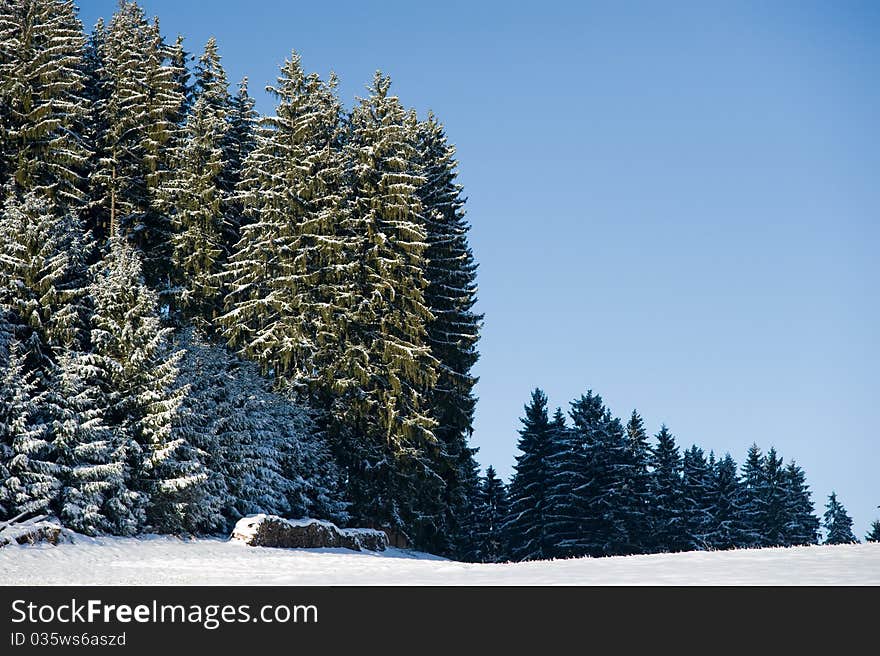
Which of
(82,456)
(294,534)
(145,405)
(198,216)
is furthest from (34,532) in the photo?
(198,216)

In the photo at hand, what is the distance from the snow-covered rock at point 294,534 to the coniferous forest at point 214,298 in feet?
5.62

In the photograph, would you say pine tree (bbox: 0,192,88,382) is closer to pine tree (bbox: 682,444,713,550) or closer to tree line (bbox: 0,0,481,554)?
tree line (bbox: 0,0,481,554)

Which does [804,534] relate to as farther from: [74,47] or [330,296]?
[74,47]

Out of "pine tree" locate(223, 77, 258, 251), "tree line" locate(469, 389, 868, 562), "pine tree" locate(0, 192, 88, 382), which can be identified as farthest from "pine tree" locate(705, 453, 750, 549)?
"pine tree" locate(0, 192, 88, 382)

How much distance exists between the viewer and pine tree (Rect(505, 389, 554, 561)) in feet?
198

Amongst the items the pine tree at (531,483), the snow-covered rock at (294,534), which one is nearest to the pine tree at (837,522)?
the pine tree at (531,483)

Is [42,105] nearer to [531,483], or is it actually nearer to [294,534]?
[294,534]

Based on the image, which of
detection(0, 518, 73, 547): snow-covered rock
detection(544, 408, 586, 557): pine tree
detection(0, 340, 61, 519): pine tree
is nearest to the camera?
detection(0, 518, 73, 547): snow-covered rock

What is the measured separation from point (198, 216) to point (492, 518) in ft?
134

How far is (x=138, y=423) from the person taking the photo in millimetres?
24531

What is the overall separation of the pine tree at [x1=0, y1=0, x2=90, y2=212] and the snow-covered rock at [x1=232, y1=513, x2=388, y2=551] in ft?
52.3
